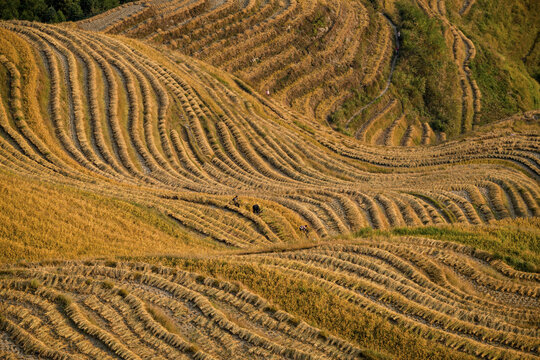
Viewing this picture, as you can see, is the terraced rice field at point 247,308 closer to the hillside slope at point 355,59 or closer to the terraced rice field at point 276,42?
the hillside slope at point 355,59

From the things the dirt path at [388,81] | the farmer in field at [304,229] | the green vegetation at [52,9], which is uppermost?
the green vegetation at [52,9]

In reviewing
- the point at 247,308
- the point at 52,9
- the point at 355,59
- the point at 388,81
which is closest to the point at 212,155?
the point at 247,308

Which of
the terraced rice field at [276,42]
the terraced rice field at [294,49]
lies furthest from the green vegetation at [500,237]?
the terraced rice field at [276,42]

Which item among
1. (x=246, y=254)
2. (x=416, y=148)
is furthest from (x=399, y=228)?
(x=416, y=148)

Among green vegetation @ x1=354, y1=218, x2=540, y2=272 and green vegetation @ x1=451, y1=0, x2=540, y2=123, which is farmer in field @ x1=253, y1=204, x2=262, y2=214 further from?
green vegetation @ x1=451, y1=0, x2=540, y2=123

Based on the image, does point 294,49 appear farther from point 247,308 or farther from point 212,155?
point 247,308

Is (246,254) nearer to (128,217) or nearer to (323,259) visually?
(323,259)

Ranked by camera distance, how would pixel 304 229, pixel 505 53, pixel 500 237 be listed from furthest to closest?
pixel 505 53 → pixel 304 229 → pixel 500 237
